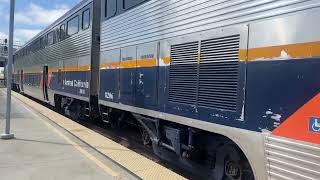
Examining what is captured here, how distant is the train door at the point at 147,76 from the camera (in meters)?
7.64

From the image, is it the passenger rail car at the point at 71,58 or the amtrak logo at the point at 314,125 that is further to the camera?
the passenger rail car at the point at 71,58

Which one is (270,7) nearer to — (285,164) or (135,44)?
(285,164)

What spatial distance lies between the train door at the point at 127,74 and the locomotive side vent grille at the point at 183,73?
5.95 feet

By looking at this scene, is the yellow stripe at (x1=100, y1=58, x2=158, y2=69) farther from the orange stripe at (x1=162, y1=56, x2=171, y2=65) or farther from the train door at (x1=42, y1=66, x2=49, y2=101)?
the train door at (x1=42, y1=66, x2=49, y2=101)

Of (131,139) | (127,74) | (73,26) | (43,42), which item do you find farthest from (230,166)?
(43,42)

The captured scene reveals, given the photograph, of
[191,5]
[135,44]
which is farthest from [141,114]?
[191,5]

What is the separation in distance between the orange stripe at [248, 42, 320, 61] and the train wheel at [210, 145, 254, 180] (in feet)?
4.38

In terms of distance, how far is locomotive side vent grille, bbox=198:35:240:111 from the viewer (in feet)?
17.6

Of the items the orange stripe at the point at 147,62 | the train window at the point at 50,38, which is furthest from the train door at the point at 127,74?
the train window at the point at 50,38

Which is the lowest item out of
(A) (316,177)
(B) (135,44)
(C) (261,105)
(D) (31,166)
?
(D) (31,166)

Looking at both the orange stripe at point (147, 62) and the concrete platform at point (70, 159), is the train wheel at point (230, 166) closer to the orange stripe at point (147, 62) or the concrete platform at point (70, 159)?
the concrete platform at point (70, 159)

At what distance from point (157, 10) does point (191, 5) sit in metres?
1.28

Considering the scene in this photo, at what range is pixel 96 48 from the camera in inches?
480

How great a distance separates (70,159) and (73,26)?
24.3 ft
